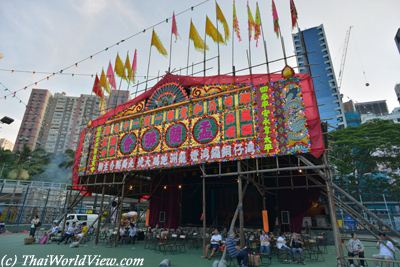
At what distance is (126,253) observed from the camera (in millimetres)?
11414

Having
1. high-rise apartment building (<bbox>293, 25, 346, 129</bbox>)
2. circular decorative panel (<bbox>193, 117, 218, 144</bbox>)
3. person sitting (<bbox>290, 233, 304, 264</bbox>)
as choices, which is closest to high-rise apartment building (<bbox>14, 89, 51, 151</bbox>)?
circular decorative panel (<bbox>193, 117, 218, 144</bbox>)

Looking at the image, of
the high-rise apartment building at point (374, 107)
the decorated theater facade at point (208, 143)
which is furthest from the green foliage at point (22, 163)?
the high-rise apartment building at point (374, 107)

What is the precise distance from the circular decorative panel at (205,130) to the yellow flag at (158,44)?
6.48 m

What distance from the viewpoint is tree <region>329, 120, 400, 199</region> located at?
953 inches

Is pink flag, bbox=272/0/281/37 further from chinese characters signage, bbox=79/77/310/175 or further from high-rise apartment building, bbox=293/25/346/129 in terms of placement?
high-rise apartment building, bbox=293/25/346/129

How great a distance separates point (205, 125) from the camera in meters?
13.0

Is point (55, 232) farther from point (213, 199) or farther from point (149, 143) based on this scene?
point (213, 199)

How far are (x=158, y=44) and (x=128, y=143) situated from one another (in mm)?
7234

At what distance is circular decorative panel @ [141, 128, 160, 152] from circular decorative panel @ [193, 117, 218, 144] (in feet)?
9.31

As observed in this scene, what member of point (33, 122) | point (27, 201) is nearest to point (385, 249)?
point (27, 201)

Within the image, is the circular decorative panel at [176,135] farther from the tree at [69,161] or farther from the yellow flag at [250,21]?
the tree at [69,161]

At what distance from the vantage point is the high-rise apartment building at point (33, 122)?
229 ft

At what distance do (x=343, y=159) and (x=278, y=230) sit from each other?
17.3m

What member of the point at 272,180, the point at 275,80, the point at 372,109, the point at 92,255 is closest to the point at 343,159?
the point at 272,180
